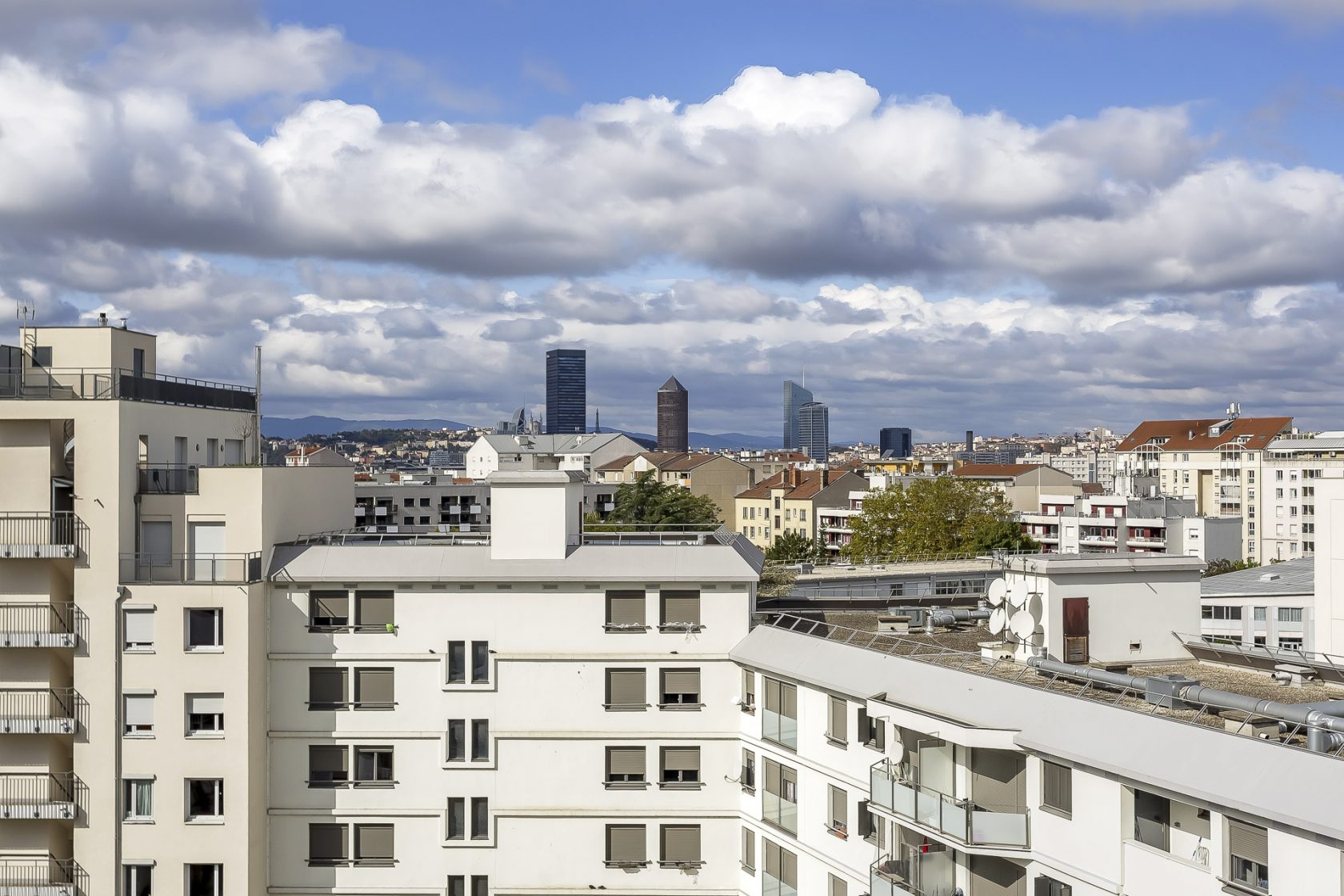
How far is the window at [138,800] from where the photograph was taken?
29656 mm

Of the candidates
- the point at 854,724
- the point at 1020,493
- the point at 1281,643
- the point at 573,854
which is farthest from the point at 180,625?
the point at 1020,493

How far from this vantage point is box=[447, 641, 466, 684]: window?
31.0 meters

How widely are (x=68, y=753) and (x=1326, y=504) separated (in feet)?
148

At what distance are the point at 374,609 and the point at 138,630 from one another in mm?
5800

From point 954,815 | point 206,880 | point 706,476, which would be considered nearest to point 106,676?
point 206,880

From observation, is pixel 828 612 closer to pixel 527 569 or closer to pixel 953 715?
pixel 527 569

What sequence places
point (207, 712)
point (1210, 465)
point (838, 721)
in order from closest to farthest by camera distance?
point (838, 721)
point (207, 712)
point (1210, 465)

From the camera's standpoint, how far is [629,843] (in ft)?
102

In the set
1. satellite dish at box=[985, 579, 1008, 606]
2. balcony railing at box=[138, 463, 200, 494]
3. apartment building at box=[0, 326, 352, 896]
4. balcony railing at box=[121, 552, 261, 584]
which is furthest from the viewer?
balcony railing at box=[138, 463, 200, 494]

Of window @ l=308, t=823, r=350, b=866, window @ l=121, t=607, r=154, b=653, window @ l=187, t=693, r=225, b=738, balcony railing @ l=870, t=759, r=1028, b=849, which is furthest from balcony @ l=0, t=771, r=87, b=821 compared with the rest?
balcony railing @ l=870, t=759, r=1028, b=849

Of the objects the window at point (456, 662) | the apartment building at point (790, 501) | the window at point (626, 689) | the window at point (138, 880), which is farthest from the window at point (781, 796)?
the apartment building at point (790, 501)

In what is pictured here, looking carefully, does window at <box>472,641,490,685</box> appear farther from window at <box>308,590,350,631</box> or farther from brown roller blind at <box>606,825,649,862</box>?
brown roller blind at <box>606,825,649,862</box>

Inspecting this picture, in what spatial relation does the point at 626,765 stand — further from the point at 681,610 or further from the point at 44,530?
the point at 44,530

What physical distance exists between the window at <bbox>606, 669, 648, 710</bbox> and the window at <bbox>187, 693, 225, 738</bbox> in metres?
9.84
